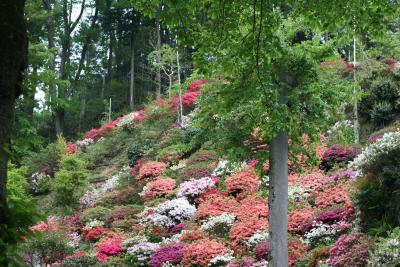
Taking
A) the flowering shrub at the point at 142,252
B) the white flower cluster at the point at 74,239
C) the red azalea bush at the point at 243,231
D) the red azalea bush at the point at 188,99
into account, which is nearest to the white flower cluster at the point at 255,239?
the red azalea bush at the point at 243,231

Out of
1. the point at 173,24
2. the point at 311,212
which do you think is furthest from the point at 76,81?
the point at 173,24

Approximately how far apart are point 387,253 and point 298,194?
Answer: 604cm

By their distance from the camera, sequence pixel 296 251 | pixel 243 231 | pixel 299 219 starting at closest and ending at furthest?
pixel 296 251, pixel 299 219, pixel 243 231

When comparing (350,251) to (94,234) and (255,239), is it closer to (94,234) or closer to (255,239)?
(255,239)

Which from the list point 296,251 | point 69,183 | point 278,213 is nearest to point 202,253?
point 296,251

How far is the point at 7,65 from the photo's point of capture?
8.54ft

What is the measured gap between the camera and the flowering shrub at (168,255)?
12164mm

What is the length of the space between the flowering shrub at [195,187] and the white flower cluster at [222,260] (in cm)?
466

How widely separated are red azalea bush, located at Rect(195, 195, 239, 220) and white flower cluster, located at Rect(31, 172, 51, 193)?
11048 millimetres

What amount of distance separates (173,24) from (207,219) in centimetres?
967

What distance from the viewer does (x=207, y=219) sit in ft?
46.1

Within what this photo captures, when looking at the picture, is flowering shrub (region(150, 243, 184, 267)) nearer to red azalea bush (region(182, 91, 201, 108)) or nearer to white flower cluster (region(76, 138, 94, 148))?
red azalea bush (region(182, 91, 201, 108))

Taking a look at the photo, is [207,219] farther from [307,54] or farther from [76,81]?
[76,81]

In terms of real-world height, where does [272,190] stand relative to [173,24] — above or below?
below
